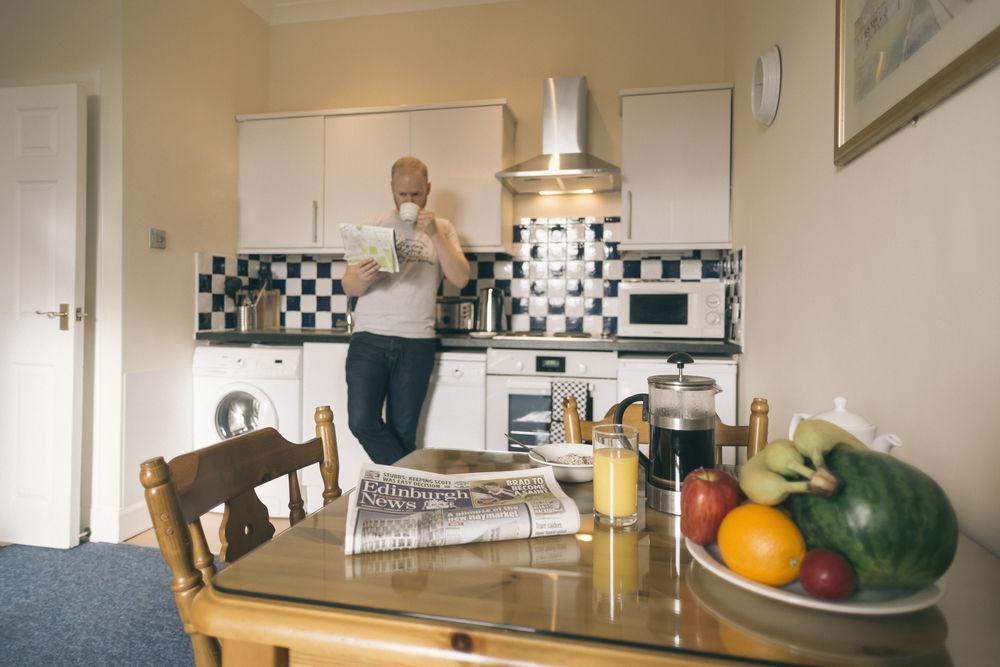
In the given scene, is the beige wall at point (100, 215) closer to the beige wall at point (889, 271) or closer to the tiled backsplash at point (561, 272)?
the tiled backsplash at point (561, 272)

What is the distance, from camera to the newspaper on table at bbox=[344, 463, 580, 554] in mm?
710

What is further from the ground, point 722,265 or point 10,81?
point 10,81

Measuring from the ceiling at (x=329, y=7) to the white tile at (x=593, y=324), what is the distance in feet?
6.16

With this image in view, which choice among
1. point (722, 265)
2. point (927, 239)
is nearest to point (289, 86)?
point (722, 265)

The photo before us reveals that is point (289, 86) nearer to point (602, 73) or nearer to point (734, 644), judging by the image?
point (602, 73)

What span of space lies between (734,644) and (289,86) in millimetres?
3939

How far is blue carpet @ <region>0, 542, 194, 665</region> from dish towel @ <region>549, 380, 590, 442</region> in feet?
5.14

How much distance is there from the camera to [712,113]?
286 centimetres

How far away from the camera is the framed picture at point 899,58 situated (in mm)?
880

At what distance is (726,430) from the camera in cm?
142

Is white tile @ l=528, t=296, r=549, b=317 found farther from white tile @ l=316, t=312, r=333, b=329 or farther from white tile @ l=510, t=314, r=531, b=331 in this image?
white tile @ l=316, t=312, r=333, b=329

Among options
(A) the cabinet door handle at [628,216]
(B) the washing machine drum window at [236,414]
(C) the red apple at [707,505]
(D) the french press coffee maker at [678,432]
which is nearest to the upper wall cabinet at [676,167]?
(A) the cabinet door handle at [628,216]

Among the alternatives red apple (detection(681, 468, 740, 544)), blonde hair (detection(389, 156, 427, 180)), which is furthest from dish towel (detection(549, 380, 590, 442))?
red apple (detection(681, 468, 740, 544))

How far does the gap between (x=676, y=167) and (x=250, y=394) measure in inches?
93.1
